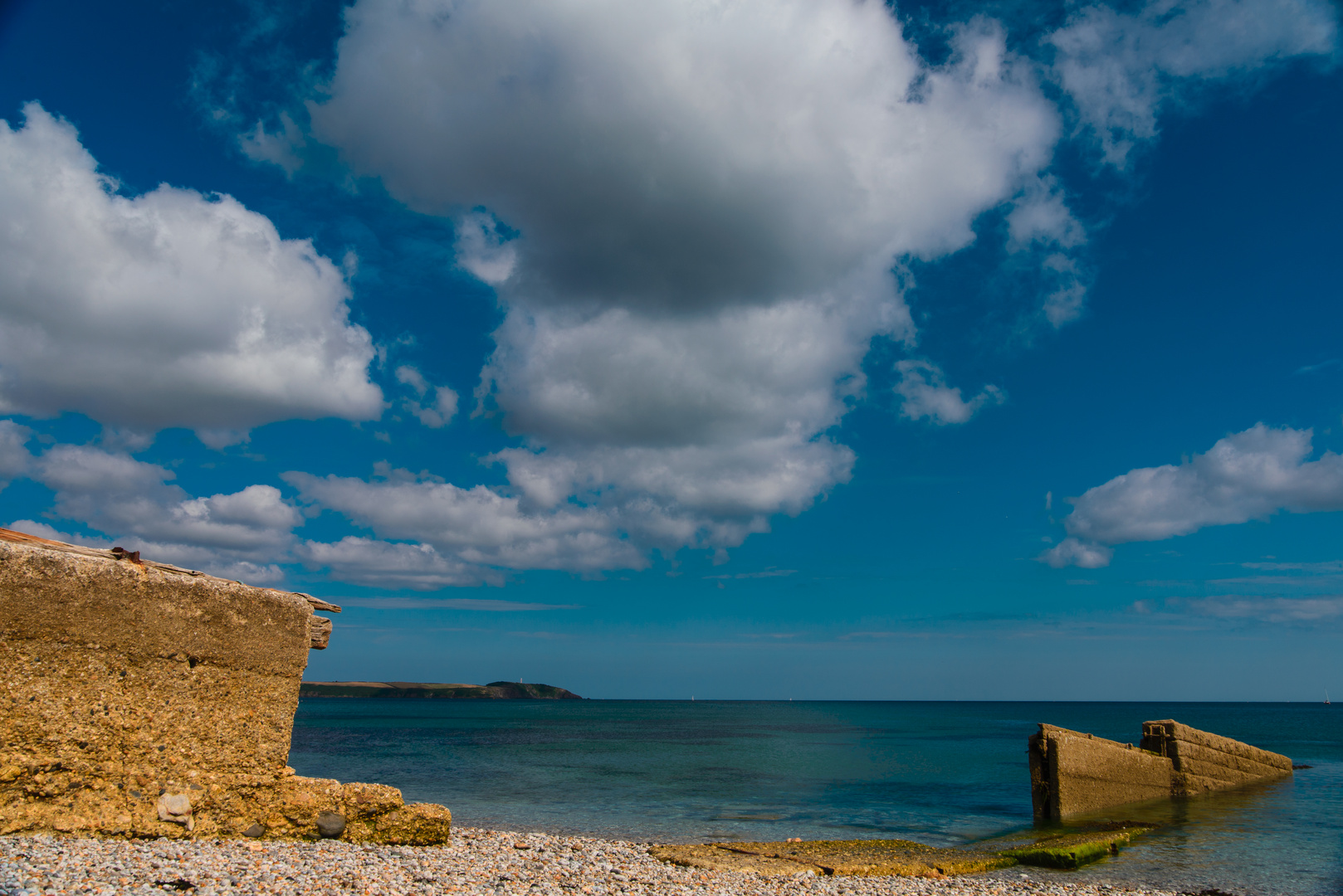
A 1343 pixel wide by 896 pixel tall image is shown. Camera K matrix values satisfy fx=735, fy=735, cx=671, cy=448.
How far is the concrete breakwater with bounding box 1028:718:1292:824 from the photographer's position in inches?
697

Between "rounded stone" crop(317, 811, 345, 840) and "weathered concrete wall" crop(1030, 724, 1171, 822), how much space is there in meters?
16.0

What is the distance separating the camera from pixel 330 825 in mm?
8430

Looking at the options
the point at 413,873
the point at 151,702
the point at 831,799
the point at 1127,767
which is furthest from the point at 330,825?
the point at 1127,767

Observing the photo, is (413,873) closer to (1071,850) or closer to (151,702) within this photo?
(151,702)

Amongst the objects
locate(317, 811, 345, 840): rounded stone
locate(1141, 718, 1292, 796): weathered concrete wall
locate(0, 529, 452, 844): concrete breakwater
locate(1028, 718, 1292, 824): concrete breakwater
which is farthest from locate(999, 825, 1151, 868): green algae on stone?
locate(317, 811, 345, 840): rounded stone

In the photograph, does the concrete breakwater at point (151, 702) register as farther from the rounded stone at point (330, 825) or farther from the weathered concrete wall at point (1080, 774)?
the weathered concrete wall at point (1080, 774)

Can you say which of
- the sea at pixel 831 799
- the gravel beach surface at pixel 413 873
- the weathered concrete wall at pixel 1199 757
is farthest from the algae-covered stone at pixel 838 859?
the weathered concrete wall at pixel 1199 757

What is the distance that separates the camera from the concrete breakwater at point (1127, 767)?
1770cm

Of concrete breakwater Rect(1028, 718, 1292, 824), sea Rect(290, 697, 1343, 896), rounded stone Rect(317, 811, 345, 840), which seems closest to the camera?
rounded stone Rect(317, 811, 345, 840)

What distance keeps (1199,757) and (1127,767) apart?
4.13 metres

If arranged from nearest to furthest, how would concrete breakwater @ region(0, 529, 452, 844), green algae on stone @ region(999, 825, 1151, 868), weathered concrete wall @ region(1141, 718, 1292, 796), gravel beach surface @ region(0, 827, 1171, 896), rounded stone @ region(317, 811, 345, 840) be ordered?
gravel beach surface @ region(0, 827, 1171, 896), concrete breakwater @ region(0, 529, 452, 844), rounded stone @ region(317, 811, 345, 840), green algae on stone @ region(999, 825, 1151, 868), weathered concrete wall @ region(1141, 718, 1292, 796)

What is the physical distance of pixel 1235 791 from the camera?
2286cm

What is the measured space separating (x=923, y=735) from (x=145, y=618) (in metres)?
67.3

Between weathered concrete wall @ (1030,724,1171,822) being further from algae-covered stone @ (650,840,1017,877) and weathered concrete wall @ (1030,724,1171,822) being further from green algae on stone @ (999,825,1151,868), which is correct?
algae-covered stone @ (650,840,1017,877)
